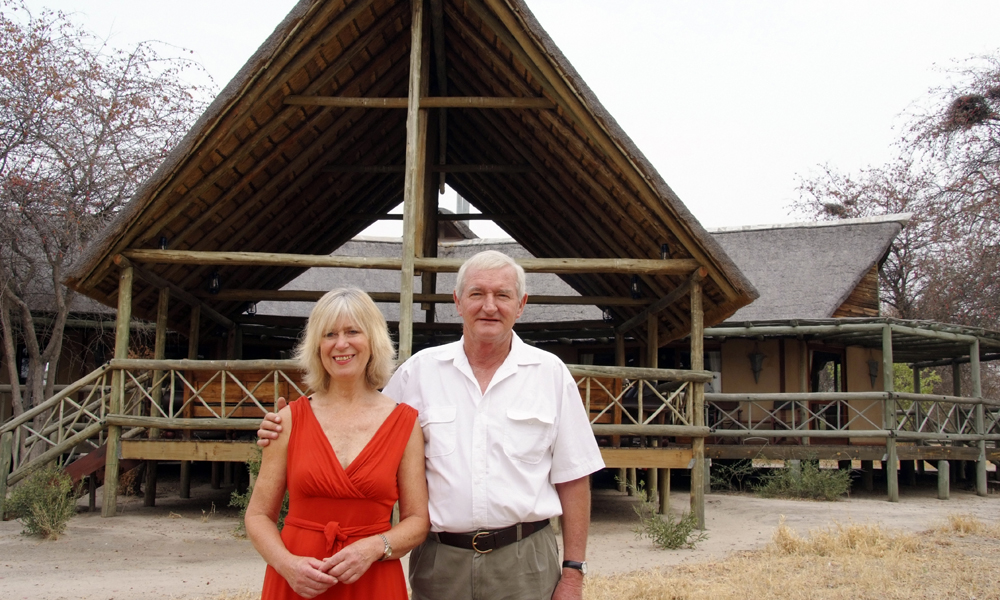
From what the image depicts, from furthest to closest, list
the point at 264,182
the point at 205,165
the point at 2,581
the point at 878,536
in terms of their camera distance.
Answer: the point at 264,182 → the point at 205,165 → the point at 878,536 → the point at 2,581

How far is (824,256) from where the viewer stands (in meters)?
17.9

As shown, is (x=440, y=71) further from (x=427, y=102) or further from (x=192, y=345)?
(x=192, y=345)

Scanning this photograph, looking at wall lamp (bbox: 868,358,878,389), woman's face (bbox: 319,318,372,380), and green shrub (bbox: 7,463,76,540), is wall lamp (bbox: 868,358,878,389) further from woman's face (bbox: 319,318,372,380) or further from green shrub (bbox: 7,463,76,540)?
woman's face (bbox: 319,318,372,380)

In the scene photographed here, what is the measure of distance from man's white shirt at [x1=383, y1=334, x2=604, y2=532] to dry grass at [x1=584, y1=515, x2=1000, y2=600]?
330cm

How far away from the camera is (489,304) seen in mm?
3035

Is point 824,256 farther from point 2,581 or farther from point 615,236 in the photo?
point 2,581

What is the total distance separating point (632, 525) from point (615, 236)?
3.72 metres

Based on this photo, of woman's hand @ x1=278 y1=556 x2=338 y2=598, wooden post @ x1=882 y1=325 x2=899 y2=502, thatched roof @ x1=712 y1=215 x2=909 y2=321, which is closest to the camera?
woman's hand @ x1=278 y1=556 x2=338 y2=598

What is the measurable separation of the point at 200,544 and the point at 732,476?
397 inches

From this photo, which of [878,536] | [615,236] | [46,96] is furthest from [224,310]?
[878,536]

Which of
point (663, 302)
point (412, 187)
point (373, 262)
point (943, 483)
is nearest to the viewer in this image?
point (412, 187)

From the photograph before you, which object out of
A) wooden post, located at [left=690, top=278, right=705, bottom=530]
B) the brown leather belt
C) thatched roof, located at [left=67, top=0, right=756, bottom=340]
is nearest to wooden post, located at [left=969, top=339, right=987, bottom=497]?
thatched roof, located at [left=67, top=0, right=756, bottom=340]

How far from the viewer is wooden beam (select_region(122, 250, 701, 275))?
9031mm

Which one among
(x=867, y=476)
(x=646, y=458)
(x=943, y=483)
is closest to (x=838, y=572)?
(x=646, y=458)
